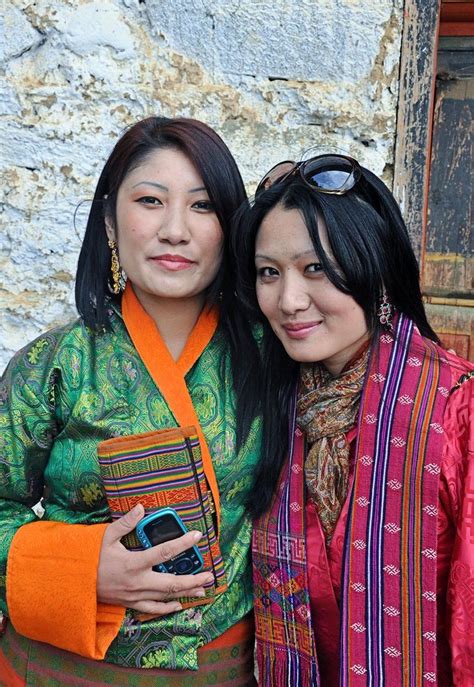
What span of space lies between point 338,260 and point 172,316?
1.41 feet

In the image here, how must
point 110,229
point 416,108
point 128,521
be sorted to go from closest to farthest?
point 128,521 < point 110,229 < point 416,108

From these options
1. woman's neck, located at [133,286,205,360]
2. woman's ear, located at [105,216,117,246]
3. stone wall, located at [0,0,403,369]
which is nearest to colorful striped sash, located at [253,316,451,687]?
woman's neck, located at [133,286,205,360]

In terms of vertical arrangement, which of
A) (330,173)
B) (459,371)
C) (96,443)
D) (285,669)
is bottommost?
(285,669)

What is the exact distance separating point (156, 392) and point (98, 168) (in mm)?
1347

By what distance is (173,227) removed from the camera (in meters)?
1.60

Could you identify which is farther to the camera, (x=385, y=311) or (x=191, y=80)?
(x=191, y=80)

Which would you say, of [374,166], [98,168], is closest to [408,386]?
[374,166]

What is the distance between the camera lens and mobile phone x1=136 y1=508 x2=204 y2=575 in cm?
151

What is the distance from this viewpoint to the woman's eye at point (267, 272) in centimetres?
161

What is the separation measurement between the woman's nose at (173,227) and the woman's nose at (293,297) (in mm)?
243

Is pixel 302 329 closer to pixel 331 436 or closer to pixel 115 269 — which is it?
pixel 331 436

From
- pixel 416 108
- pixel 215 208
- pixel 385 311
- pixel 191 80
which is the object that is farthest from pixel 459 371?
pixel 191 80

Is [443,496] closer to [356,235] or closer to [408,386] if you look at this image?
[408,386]

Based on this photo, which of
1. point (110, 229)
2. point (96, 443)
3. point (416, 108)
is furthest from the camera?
point (416, 108)
